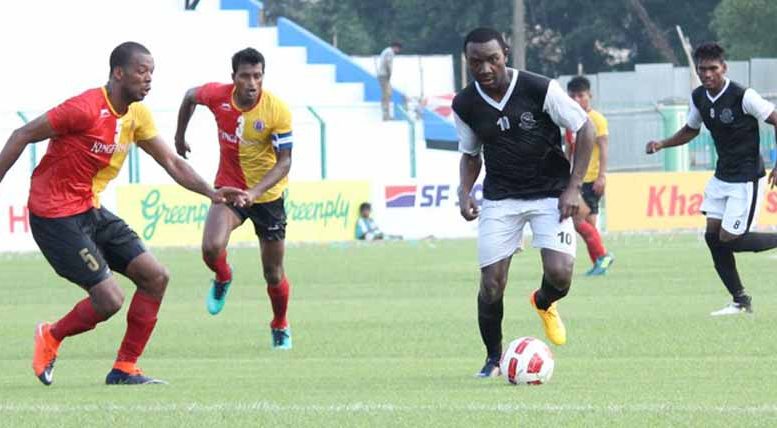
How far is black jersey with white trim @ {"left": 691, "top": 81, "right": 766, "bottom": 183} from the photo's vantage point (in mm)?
15625

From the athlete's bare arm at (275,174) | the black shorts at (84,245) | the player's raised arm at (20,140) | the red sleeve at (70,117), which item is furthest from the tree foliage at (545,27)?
the player's raised arm at (20,140)

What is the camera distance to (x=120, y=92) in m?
11.2

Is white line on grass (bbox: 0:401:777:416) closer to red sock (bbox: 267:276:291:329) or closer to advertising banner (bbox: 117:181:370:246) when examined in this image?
red sock (bbox: 267:276:291:329)

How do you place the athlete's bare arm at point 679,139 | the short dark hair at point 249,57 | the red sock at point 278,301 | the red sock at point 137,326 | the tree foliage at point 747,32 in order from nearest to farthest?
the red sock at point 137,326 < the short dark hair at point 249,57 < the red sock at point 278,301 < the athlete's bare arm at point 679,139 < the tree foliage at point 747,32

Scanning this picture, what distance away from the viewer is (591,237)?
2197cm

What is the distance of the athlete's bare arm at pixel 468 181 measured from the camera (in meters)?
11.8

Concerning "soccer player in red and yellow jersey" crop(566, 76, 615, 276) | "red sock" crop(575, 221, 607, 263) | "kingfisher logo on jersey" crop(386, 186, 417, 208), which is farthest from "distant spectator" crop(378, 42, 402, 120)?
"red sock" crop(575, 221, 607, 263)

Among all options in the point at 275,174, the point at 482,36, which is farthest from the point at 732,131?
the point at 482,36

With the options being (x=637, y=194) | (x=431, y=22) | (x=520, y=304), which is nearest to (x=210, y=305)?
(x=520, y=304)

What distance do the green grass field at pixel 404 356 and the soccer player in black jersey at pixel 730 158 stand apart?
63 centimetres

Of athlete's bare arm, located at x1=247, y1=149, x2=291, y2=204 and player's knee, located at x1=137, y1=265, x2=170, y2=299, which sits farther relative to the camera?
athlete's bare arm, located at x1=247, y1=149, x2=291, y2=204

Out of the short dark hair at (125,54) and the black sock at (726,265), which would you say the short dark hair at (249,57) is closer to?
the short dark hair at (125,54)

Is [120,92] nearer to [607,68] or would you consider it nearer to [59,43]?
[59,43]

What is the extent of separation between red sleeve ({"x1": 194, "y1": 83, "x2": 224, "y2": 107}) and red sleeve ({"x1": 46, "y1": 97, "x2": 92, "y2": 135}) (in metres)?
3.61
